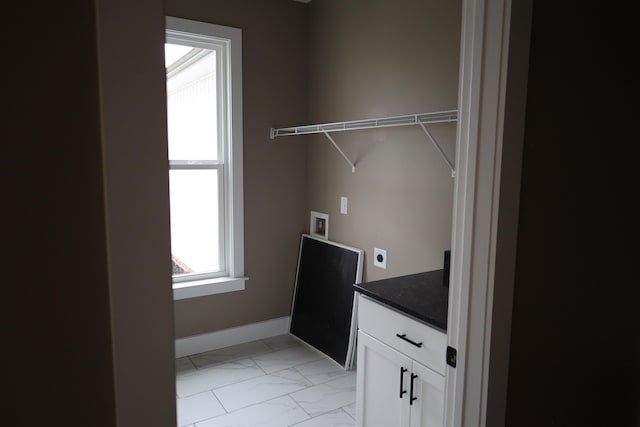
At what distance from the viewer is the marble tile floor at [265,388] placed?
238 centimetres

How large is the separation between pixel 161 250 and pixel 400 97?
2.12 m

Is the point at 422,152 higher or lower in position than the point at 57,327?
higher

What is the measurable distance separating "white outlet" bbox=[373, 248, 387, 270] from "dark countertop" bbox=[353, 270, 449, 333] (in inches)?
23.5

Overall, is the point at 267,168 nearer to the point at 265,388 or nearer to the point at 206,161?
the point at 206,161

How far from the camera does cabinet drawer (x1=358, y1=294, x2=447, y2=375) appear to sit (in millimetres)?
1559

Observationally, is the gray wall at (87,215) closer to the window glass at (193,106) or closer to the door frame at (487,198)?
the door frame at (487,198)

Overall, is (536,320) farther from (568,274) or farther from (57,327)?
(57,327)

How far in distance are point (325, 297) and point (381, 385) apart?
1324 millimetres

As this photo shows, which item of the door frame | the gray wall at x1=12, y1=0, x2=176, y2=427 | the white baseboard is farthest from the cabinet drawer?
the white baseboard

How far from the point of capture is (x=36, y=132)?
0.59m

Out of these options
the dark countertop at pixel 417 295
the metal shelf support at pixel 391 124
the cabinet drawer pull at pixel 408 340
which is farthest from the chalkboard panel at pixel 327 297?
the cabinet drawer pull at pixel 408 340

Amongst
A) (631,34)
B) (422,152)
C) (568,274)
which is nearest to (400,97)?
(422,152)

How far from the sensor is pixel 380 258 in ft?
9.13

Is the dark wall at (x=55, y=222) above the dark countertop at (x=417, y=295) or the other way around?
above
